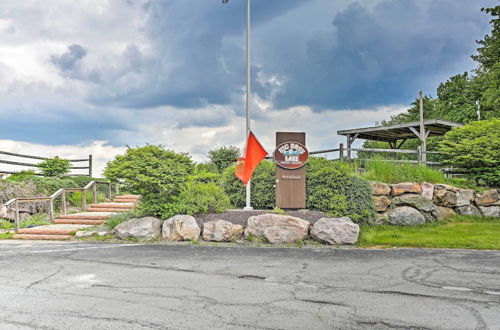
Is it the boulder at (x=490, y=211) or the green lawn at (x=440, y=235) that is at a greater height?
the boulder at (x=490, y=211)

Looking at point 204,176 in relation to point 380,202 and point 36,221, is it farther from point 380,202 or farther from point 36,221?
point 36,221

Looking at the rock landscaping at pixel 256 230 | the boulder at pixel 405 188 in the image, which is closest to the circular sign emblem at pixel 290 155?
the rock landscaping at pixel 256 230

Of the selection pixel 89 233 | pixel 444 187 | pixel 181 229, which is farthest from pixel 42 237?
pixel 444 187

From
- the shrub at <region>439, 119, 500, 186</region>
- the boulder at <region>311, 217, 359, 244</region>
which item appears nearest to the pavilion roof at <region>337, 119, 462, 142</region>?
the shrub at <region>439, 119, 500, 186</region>

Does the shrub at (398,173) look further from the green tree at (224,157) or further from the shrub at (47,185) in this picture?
the shrub at (47,185)

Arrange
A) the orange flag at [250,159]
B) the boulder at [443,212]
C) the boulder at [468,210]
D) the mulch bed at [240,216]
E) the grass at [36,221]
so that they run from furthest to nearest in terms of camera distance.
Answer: the boulder at [468,210] → the boulder at [443,212] → the grass at [36,221] → the orange flag at [250,159] → the mulch bed at [240,216]

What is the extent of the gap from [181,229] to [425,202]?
→ 8110mm

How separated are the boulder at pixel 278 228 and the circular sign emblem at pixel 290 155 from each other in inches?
79.0

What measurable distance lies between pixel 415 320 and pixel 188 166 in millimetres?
7136

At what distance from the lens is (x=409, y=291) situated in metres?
4.73

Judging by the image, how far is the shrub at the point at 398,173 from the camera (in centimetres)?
1241

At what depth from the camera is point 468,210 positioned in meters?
12.8

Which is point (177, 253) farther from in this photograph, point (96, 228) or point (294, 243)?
→ point (96, 228)

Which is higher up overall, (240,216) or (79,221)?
(240,216)
